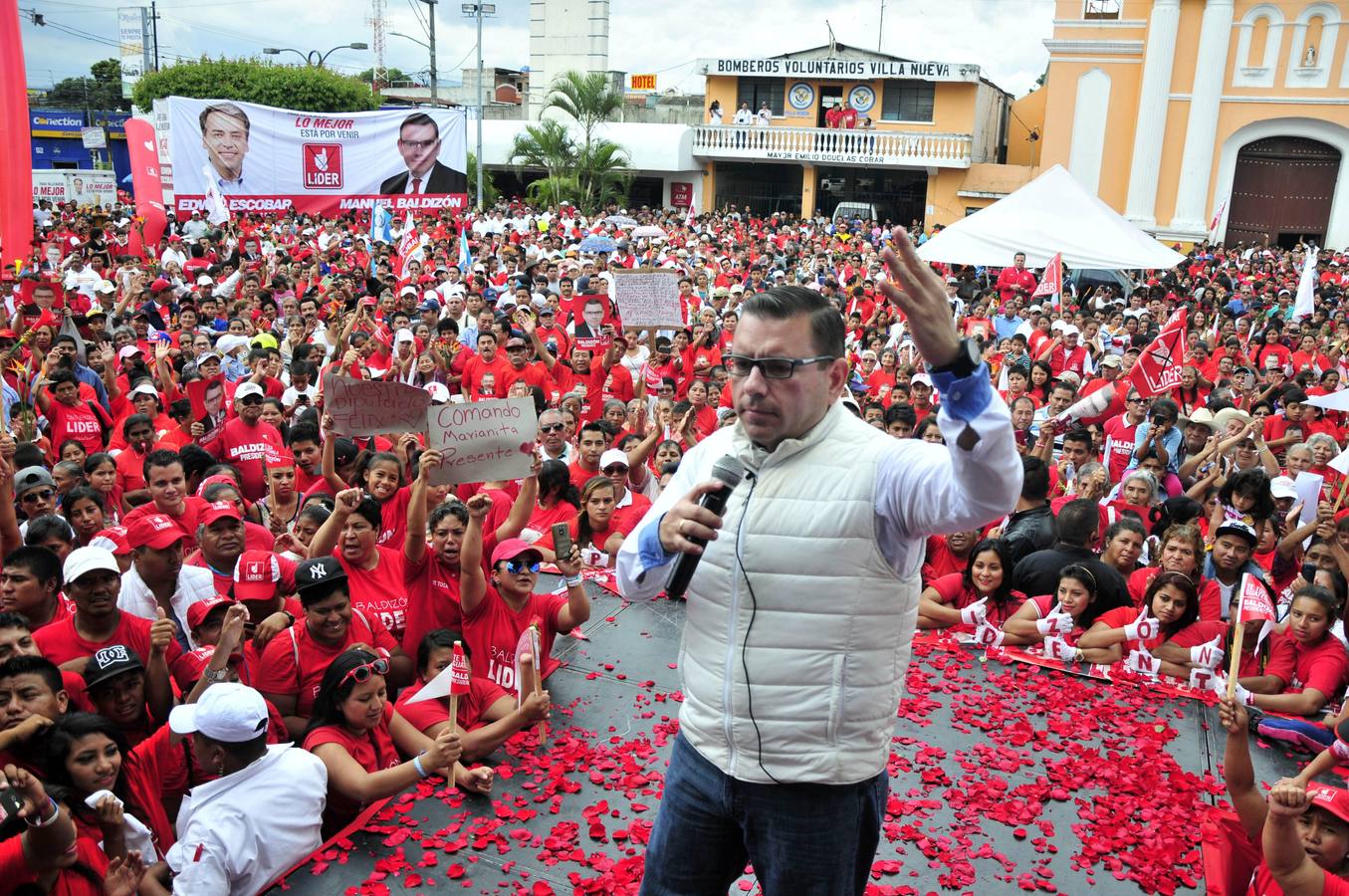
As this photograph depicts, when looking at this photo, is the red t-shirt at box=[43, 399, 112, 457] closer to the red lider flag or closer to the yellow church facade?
the red lider flag

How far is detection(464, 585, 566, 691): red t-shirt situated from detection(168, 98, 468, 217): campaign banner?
59.1ft

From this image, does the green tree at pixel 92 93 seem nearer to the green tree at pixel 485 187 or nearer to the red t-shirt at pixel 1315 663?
the green tree at pixel 485 187

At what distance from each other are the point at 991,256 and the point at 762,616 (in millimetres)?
12000

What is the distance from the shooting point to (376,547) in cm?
554

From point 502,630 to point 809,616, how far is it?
2.86 metres

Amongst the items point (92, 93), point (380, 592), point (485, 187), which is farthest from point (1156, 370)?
point (92, 93)

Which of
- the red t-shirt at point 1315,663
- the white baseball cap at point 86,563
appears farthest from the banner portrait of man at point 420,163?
the red t-shirt at point 1315,663

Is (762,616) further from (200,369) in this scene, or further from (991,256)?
(991,256)

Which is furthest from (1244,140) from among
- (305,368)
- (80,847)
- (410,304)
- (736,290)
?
(80,847)

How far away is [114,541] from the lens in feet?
18.3

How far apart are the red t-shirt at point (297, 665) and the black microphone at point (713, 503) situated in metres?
2.82

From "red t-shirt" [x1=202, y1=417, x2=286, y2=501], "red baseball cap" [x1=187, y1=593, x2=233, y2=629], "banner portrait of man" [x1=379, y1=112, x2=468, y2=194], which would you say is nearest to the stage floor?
"red baseball cap" [x1=187, y1=593, x2=233, y2=629]

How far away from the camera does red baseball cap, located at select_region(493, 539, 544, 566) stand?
4.71 metres

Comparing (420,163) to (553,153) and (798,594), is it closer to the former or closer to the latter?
Result: (553,153)
